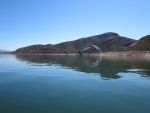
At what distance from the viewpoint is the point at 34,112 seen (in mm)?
13219

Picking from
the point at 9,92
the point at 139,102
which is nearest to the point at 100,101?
the point at 139,102

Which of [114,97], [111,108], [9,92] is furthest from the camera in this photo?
[9,92]

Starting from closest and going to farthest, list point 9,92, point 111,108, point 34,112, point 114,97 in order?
point 34,112
point 111,108
point 114,97
point 9,92

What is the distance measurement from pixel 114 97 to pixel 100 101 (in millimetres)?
1918

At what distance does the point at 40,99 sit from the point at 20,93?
3.02m

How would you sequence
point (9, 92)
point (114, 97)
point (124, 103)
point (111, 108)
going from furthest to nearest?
point (9, 92) < point (114, 97) < point (124, 103) < point (111, 108)

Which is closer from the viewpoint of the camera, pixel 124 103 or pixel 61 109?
pixel 61 109

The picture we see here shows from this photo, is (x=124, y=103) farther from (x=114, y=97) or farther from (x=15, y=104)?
(x=15, y=104)

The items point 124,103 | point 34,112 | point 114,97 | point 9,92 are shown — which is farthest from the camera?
point 9,92

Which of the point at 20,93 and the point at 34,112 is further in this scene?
the point at 20,93

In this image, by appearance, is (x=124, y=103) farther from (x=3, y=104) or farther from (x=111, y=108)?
(x=3, y=104)

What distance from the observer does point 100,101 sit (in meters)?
16.3

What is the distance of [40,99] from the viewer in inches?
656

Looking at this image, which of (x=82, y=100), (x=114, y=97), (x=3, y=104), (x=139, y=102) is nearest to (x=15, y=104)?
(x=3, y=104)
